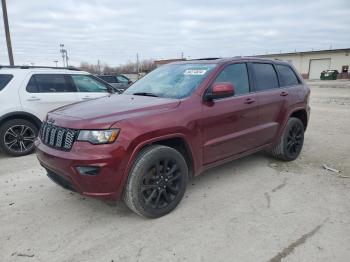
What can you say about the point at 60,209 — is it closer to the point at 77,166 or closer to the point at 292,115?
the point at 77,166

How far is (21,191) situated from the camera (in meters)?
4.24

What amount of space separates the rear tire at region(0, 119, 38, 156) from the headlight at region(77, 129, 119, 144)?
372 centimetres

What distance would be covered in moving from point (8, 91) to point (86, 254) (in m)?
4.41

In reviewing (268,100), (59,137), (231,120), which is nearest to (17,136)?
(59,137)

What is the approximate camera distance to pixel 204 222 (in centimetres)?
330

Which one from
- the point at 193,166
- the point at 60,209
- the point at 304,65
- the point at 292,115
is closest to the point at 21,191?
the point at 60,209

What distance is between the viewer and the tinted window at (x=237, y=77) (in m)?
4.09

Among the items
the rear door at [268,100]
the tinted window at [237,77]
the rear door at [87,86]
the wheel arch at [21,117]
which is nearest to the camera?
the tinted window at [237,77]

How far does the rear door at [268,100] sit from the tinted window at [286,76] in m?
0.18

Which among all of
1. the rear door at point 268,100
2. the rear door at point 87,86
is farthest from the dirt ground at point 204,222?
the rear door at point 87,86

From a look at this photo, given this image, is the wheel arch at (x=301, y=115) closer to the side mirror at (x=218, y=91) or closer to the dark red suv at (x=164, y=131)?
the dark red suv at (x=164, y=131)

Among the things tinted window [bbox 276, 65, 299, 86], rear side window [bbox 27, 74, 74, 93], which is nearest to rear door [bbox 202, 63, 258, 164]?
tinted window [bbox 276, 65, 299, 86]

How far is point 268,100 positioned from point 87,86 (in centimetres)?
436

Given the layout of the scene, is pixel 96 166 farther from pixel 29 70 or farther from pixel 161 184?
pixel 29 70
